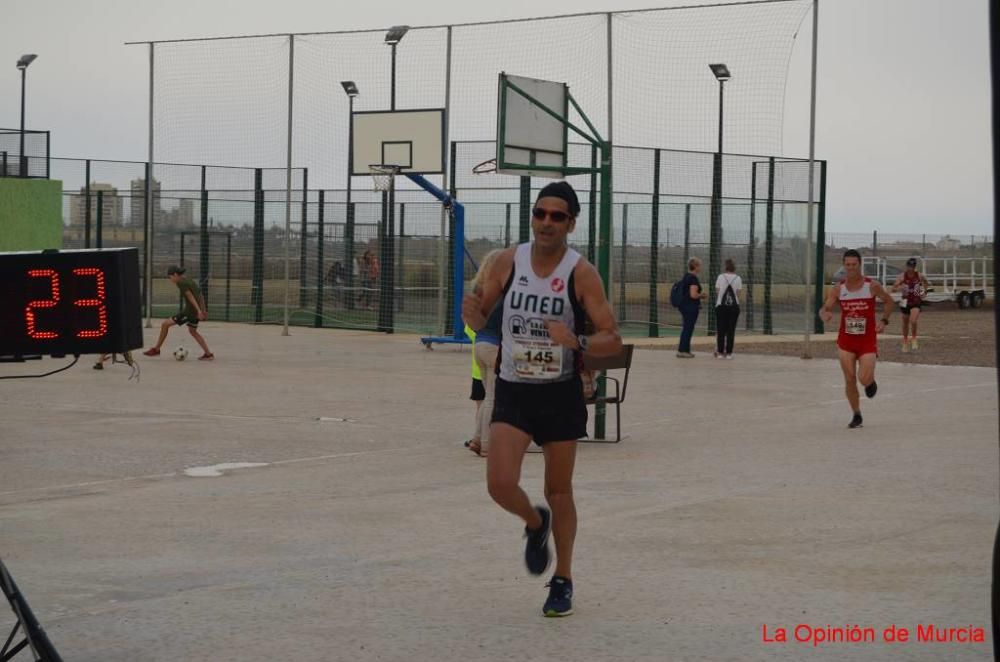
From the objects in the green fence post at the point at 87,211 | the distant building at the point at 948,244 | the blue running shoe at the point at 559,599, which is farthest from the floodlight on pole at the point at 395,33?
the distant building at the point at 948,244

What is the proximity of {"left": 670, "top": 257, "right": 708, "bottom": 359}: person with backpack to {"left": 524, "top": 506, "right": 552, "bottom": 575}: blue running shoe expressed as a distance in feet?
60.0

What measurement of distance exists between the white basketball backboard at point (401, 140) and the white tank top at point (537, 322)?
21.4 meters

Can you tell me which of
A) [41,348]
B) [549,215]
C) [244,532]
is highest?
[549,215]

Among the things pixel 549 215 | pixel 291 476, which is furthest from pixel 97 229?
pixel 549 215

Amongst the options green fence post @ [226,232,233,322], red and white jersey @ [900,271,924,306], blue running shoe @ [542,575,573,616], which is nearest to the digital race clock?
blue running shoe @ [542,575,573,616]

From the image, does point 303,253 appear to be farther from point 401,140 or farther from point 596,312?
point 596,312

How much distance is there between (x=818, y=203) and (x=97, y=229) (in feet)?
53.9

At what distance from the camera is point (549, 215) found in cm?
684

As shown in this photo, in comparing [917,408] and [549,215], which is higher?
[549,215]

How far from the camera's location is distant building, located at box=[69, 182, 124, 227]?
36.4 meters

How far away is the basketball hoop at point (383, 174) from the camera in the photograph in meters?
27.9

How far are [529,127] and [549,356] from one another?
28.0 feet

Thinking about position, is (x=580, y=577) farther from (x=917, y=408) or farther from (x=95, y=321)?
(x=917, y=408)

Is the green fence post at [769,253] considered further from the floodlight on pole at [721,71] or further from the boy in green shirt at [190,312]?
the boy in green shirt at [190,312]
